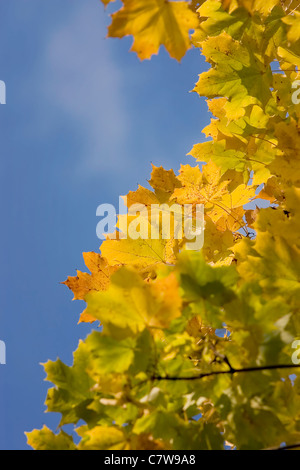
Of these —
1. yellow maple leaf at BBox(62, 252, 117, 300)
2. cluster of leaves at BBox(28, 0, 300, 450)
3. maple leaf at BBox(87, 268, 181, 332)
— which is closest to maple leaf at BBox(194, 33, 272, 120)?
cluster of leaves at BBox(28, 0, 300, 450)

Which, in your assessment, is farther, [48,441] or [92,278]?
[92,278]

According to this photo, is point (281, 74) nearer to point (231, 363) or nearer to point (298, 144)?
point (298, 144)

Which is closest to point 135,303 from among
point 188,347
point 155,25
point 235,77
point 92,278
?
point 188,347

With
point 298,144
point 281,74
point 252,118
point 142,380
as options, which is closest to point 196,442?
point 142,380

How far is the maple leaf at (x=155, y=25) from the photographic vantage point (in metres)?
1.20

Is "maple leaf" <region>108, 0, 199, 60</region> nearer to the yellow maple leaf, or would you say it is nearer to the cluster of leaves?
the cluster of leaves

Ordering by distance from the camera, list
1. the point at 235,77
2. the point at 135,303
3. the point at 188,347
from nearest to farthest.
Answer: the point at 135,303 < the point at 188,347 < the point at 235,77

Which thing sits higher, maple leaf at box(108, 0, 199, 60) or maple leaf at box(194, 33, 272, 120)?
maple leaf at box(194, 33, 272, 120)

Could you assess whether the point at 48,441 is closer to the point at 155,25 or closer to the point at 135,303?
the point at 135,303

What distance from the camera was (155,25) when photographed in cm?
124

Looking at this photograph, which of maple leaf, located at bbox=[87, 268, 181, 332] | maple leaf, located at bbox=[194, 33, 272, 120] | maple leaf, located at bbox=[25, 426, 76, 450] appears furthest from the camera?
maple leaf, located at bbox=[194, 33, 272, 120]

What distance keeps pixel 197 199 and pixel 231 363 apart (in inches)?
51.0

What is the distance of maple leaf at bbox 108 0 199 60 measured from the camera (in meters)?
1.20

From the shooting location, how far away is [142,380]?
3.30ft
